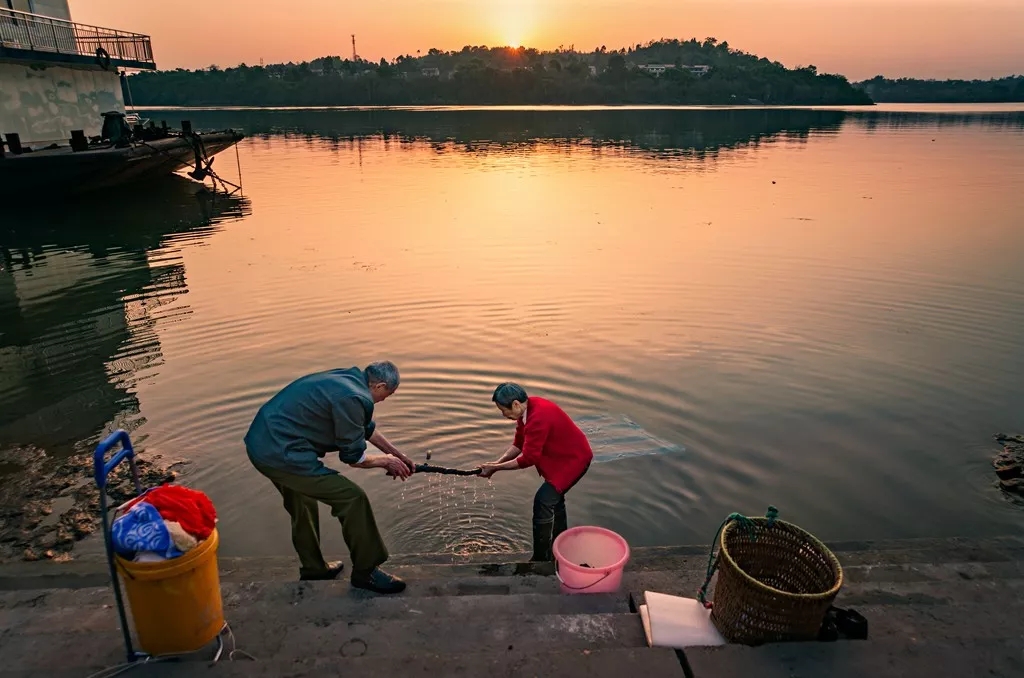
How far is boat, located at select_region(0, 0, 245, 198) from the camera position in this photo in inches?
885

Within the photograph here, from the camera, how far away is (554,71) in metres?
172

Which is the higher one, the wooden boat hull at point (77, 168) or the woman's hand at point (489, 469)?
the wooden boat hull at point (77, 168)

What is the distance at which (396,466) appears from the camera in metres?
4.86

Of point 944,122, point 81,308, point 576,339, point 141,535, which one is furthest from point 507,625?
point 944,122

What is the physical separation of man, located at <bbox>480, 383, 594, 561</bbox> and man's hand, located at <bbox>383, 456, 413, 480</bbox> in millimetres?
706

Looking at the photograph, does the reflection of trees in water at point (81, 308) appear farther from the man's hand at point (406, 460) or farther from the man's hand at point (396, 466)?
the man's hand at point (396, 466)

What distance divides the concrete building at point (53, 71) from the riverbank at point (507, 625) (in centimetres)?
2811

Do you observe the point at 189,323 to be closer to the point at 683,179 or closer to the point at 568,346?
the point at 568,346

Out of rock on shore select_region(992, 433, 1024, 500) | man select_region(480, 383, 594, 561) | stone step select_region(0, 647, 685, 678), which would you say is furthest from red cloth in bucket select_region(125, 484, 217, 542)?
rock on shore select_region(992, 433, 1024, 500)

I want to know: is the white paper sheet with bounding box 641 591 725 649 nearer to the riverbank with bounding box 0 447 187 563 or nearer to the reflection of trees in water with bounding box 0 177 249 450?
the riverbank with bounding box 0 447 187 563

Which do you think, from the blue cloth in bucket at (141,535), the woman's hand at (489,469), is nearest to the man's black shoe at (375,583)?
the woman's hand at (489,469)

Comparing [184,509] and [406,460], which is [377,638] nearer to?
[184,509]

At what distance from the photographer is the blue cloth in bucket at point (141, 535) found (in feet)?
10.8

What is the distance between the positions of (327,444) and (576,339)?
697 centimetres
